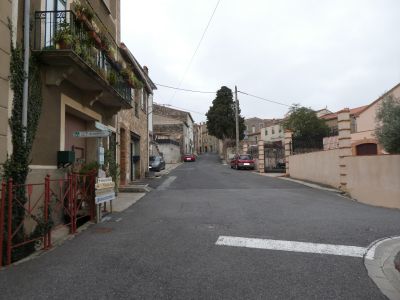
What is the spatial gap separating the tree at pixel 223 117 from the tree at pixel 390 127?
33.7 meters

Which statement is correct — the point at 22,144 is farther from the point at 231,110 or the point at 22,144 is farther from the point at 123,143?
the point at 231,110

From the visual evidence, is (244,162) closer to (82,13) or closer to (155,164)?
(155,164)

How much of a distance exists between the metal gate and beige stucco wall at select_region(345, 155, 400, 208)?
1478 centimetres

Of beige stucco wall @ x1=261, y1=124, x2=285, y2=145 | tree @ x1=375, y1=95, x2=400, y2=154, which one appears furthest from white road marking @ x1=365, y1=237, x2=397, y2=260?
beige stucco wall @ x1=261, y1=124, x2=285, y2=145

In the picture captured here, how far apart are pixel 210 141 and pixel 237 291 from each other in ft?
350

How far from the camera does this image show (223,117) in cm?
4816

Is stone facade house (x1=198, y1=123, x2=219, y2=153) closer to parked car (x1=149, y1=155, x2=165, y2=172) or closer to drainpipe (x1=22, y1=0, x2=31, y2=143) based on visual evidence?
parked car (x1=149, y1=155, x2=165, y2=172)

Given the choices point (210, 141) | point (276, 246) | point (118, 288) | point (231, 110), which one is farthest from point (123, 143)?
point (210, 141)

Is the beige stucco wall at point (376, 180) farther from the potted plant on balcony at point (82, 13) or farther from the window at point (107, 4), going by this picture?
the window at point (107, 4)

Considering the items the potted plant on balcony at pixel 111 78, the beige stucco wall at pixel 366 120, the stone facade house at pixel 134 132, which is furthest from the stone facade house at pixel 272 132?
the potted plant on balcony at pixel 111 78

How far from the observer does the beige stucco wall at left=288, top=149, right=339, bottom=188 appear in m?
15.0

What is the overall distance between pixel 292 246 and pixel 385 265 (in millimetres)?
1471

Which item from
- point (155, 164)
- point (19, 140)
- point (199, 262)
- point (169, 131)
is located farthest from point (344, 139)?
point (169, 131)

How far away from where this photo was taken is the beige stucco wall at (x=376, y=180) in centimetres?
1110
